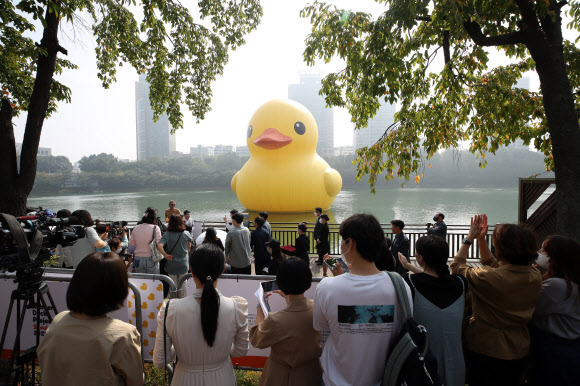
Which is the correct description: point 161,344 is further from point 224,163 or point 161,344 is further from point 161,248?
point 224,163

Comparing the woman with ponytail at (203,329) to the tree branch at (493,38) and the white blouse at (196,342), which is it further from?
the tree branch at (493,38)

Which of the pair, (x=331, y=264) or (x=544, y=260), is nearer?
(x=544, y=260)

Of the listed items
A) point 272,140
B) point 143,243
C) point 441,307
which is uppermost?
point 272,140

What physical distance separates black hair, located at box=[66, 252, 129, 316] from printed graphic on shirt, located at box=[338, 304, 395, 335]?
1097 millimetres

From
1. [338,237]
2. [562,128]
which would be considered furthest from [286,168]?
[562,128]

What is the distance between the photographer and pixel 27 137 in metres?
5.26

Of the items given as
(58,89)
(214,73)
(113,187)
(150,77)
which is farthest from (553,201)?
(113,187)

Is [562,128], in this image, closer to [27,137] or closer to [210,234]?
[210,234]

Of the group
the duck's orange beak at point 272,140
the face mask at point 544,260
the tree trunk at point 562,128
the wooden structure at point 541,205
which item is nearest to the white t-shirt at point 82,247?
the face mask at point 544,260

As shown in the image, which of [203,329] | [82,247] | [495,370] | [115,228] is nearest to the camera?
[203,329]

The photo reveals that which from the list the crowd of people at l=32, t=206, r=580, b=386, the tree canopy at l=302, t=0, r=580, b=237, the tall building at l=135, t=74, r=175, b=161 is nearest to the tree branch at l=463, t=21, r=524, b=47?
the tree canopy at l=302, t=0, r=580, b=237

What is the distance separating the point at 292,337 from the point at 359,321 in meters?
0.39

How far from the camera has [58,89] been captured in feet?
21.8

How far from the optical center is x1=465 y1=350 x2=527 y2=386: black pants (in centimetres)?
219
